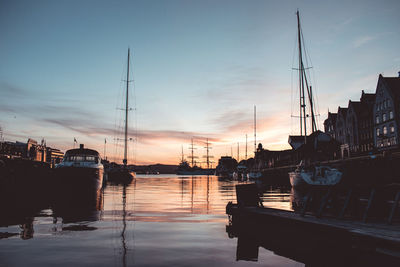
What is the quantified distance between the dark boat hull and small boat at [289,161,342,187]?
2582 cm

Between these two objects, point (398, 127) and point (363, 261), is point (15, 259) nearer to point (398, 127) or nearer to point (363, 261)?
point (363, 261)

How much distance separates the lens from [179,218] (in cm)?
1681

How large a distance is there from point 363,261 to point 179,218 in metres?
9.90

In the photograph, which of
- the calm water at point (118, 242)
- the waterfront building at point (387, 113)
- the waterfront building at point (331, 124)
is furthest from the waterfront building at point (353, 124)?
the calm water at point (118, 242)

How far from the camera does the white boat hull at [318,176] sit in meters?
34.0

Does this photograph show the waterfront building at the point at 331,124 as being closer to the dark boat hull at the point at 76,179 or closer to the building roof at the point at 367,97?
the building roof at the point at 367,97

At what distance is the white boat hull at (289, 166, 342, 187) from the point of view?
112 feet

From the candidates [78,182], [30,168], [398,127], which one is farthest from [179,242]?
[398,127]

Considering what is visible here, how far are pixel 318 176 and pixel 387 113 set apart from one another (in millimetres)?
44546

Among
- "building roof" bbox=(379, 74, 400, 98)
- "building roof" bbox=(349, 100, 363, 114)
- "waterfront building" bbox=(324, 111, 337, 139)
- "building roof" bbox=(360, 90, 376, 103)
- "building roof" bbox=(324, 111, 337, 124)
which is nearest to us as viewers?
"building roof" bbox=(379, 74, 400, 98)

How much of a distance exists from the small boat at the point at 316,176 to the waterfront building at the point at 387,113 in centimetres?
3714

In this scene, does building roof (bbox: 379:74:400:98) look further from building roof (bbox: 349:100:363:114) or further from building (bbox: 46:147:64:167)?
building (bbox: 46:147:64:167)

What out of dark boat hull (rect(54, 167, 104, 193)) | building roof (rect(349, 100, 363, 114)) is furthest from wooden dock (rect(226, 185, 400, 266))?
building roof (rect(349, 100, 363, 114))

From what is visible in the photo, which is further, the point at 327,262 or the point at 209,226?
the point at 209,226
